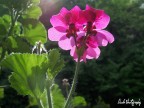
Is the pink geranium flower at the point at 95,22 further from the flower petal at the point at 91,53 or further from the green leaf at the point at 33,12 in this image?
the green leaf at the point at 33,12

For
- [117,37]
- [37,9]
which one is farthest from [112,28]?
[37,9]

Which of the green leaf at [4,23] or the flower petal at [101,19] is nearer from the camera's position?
the flower petal at [101,19]

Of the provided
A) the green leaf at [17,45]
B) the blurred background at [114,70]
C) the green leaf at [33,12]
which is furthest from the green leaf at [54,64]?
the blurred background at [114,70]

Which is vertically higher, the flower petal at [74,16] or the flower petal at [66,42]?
the flower petal at [74,16]

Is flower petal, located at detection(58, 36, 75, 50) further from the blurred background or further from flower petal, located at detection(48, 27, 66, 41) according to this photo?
the blurred background

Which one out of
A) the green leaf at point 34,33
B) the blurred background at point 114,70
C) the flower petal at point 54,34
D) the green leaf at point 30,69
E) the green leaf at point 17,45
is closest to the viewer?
the green leaf at point 30,69

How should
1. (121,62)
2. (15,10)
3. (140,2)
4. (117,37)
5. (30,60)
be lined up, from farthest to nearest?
1. (140,2)
2. (117,37)
3. (121,62)
4. (15,10)
5. (30,60)

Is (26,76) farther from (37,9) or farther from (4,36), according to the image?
(37,9)

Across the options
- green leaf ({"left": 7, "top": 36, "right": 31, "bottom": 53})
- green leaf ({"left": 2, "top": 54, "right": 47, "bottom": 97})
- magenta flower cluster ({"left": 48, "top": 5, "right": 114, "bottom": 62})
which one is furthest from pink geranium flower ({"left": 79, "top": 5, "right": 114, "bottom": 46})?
green leaf ({"left": 7, "top": 36, "right": 31, "bottom": 53})
